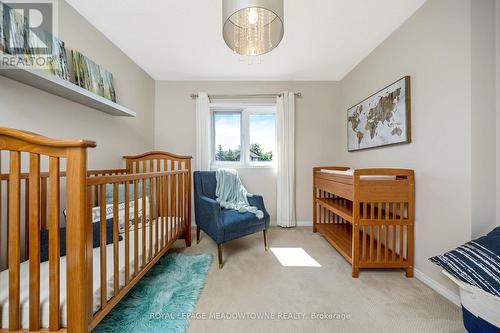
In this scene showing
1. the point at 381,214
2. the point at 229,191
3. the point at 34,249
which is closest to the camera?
the point at 34,249

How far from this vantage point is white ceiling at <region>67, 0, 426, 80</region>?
58.1 inches

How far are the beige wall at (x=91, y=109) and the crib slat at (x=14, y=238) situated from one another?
674 mm

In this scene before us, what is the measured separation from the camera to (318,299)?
130 centimetres

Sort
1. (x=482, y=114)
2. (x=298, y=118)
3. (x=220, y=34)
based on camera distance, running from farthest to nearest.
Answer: (x=298, y=118), (x=220, y=34), (x=482, y=114)

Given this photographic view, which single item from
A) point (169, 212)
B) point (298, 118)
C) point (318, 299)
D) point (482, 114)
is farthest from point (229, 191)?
point (482, 114)

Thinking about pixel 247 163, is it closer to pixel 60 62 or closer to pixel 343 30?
pixel 343 30

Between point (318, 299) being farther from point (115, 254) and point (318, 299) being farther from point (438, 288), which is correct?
point (115, 254)

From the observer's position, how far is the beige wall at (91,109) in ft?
3.88

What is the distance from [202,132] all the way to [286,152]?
3.99 ft

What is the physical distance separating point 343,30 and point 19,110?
2.52 metres

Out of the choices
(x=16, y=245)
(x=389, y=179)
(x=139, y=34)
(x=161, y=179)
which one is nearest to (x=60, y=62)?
(x=139, y=34)

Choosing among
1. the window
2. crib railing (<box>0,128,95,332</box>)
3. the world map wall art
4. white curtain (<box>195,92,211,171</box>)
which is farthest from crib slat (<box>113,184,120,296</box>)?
the world map wall art

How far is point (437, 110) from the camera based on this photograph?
53.1 inches

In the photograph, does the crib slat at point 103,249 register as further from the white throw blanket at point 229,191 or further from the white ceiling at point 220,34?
the white ceiling at point 220,34
